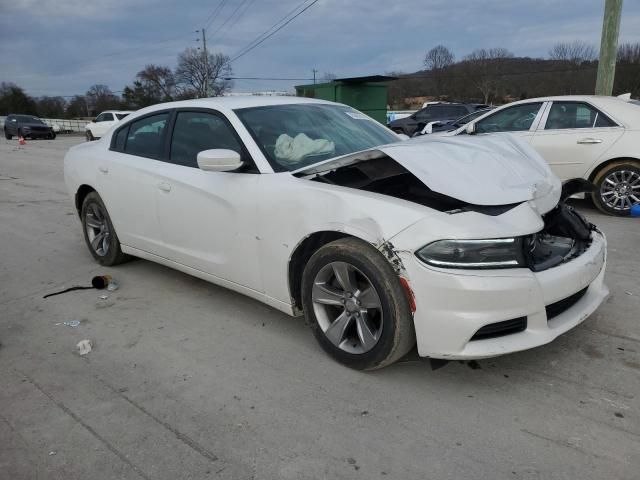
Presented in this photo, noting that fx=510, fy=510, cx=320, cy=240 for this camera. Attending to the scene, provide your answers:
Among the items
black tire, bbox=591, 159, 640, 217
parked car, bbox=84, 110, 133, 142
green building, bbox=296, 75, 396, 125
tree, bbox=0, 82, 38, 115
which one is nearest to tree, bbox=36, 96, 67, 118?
tree, bbox=0, 82, 38, 115

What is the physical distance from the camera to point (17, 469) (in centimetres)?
231

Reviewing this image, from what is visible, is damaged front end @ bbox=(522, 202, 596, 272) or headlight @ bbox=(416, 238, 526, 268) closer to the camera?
headlight @ bbox=(416, 238, 526, 268)

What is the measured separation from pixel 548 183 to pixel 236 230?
6.74 feet

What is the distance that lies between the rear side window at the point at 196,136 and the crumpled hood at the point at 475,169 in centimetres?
78

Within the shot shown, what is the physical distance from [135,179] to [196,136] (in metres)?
0.77

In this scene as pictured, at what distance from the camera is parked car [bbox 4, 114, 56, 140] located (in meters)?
30.7

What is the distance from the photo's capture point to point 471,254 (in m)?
2.54

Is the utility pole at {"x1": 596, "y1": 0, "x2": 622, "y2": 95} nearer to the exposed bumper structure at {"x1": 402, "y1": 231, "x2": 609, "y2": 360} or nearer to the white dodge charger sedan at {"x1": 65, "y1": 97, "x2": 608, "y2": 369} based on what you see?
the white dodge charger sedan at {"x1": 65, "y1": 97, "x2": 608, "y2": 369}

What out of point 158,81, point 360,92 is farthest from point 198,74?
point 360,92

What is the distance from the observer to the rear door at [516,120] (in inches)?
292

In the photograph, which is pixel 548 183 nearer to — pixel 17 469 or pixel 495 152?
pixel 495 152

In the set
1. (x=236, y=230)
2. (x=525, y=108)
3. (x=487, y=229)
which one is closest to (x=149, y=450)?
(x=236, y=230)

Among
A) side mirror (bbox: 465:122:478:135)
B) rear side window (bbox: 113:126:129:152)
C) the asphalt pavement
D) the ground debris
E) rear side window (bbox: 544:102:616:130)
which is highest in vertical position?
rear side window (bbox: 113:126:129:152)

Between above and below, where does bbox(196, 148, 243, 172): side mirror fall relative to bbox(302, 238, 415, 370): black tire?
above
